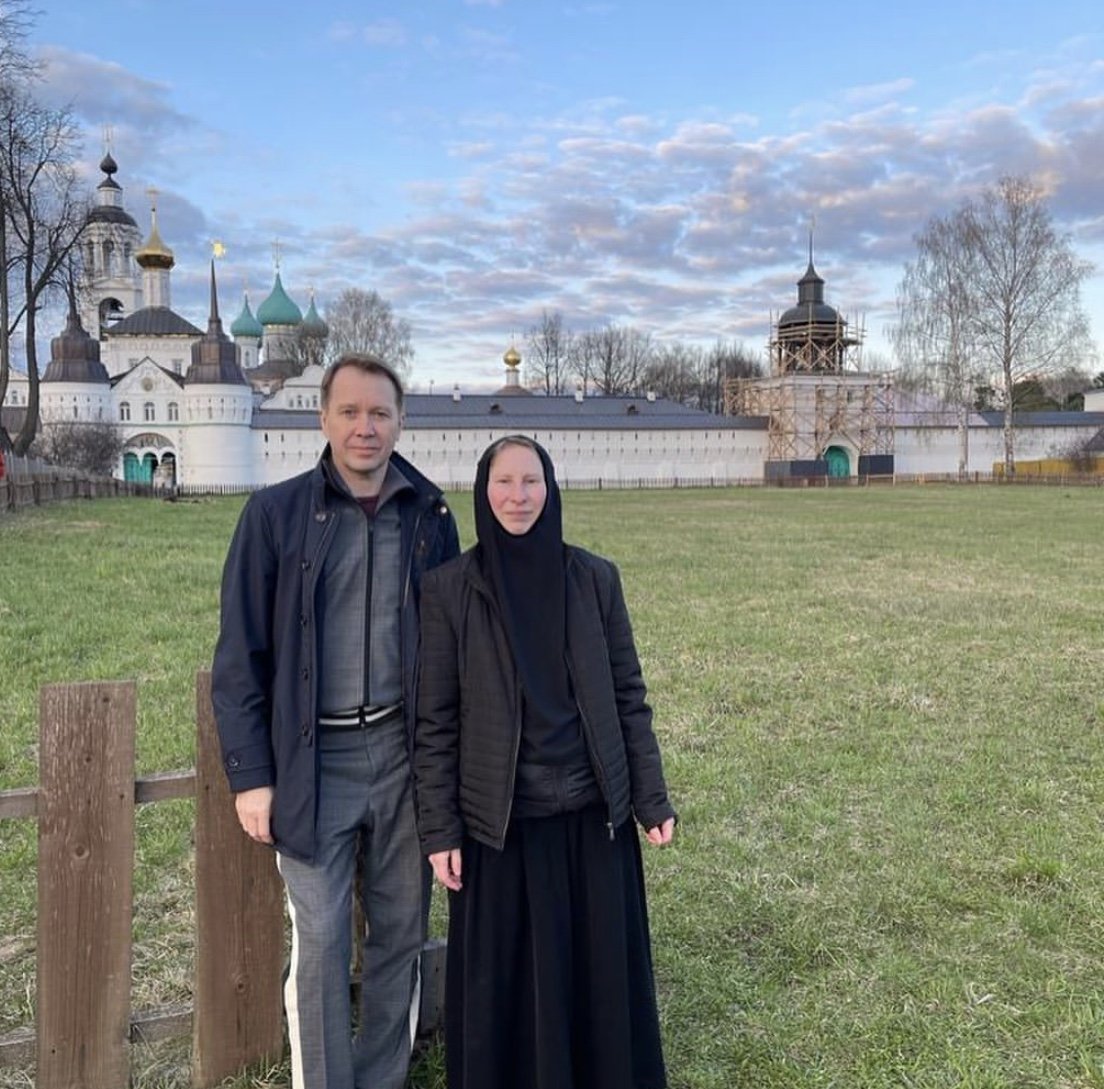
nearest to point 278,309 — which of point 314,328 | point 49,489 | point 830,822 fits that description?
point 314,328

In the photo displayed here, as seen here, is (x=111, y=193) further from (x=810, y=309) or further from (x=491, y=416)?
(x=810, y=309)

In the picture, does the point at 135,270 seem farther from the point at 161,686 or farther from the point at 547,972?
the point at 547,972

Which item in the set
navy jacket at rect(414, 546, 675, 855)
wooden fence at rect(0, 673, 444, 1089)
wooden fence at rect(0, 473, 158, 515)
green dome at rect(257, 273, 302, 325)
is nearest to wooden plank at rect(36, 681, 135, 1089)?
wooden fence at rect(0, 673, 444, 1089)

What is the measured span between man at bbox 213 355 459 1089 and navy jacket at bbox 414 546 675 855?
94mm

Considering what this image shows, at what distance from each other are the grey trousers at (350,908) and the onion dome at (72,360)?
6430cm

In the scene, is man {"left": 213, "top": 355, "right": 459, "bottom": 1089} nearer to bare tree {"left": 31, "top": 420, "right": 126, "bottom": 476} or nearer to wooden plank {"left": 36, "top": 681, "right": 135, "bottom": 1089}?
wooden plank {"left": 36, "top": 681, "right": 135, "bottom": 1089}

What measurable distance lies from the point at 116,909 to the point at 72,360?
6501 cm

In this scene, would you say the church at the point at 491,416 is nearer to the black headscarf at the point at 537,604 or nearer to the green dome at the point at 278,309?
the green dome at the point at 278,309

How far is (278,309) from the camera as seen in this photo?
258ft

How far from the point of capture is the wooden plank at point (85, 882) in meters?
2.22

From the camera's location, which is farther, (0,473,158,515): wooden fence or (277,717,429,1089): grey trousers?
(0,473,158,515): wooden fence

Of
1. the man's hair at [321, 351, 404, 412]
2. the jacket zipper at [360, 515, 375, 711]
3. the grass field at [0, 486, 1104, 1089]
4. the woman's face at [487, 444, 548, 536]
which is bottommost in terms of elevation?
the grass field at [0, 486, 1104, 1089]

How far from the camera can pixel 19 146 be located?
24.4m

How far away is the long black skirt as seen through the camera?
2346 mm
